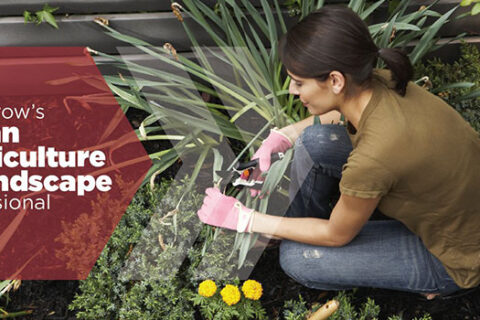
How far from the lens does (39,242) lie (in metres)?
1.88

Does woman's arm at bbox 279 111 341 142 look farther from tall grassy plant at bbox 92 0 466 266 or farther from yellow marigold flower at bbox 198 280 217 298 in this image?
yellow marigold flower at bbox 198 280 217 298

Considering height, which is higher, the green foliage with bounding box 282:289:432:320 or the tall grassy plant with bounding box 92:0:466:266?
the tall grassy plant with bounding box 92:0:466:266

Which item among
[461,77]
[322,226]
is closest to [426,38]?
[461,77]

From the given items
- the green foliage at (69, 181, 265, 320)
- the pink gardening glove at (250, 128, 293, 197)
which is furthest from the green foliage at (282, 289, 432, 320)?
the pink gardening glove at (250, 128, 293, 197)

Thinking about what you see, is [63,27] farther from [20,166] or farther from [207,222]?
[207,222]

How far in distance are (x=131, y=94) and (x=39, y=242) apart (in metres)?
0.66

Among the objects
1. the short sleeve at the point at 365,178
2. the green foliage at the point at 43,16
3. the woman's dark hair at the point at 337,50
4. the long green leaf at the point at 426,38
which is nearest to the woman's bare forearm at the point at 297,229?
the short sleeve at the point at 365,178

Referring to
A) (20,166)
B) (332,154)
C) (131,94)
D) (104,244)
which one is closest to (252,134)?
(332,154)

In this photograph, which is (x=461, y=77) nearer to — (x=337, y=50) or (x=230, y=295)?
(x=337, y=50)

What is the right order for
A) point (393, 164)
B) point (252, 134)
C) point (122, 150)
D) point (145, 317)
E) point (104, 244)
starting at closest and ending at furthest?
point (393, 164), point (145, 317), point (104, 244), point (252, 134), point (122, 150)

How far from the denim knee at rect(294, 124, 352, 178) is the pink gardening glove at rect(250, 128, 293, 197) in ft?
0.29

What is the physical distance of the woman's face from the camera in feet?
4.11

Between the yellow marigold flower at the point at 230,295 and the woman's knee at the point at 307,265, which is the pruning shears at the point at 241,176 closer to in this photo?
the woman's knee at the point at 307,265

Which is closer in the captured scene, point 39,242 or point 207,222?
point 207,222
